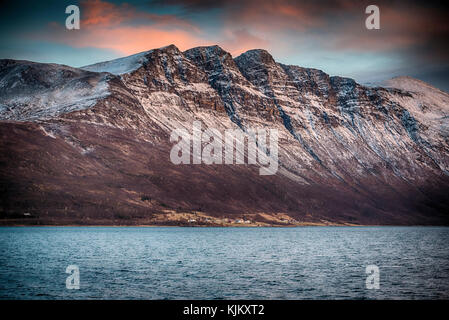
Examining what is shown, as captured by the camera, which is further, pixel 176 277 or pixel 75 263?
pixel 75 263

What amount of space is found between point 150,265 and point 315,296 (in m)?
38.8

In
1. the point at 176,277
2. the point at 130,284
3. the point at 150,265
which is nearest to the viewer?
the point at 130,284

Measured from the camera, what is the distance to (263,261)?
104812 millimetres

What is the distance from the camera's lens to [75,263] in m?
95.7

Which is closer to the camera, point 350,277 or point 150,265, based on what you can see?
point 350,277
